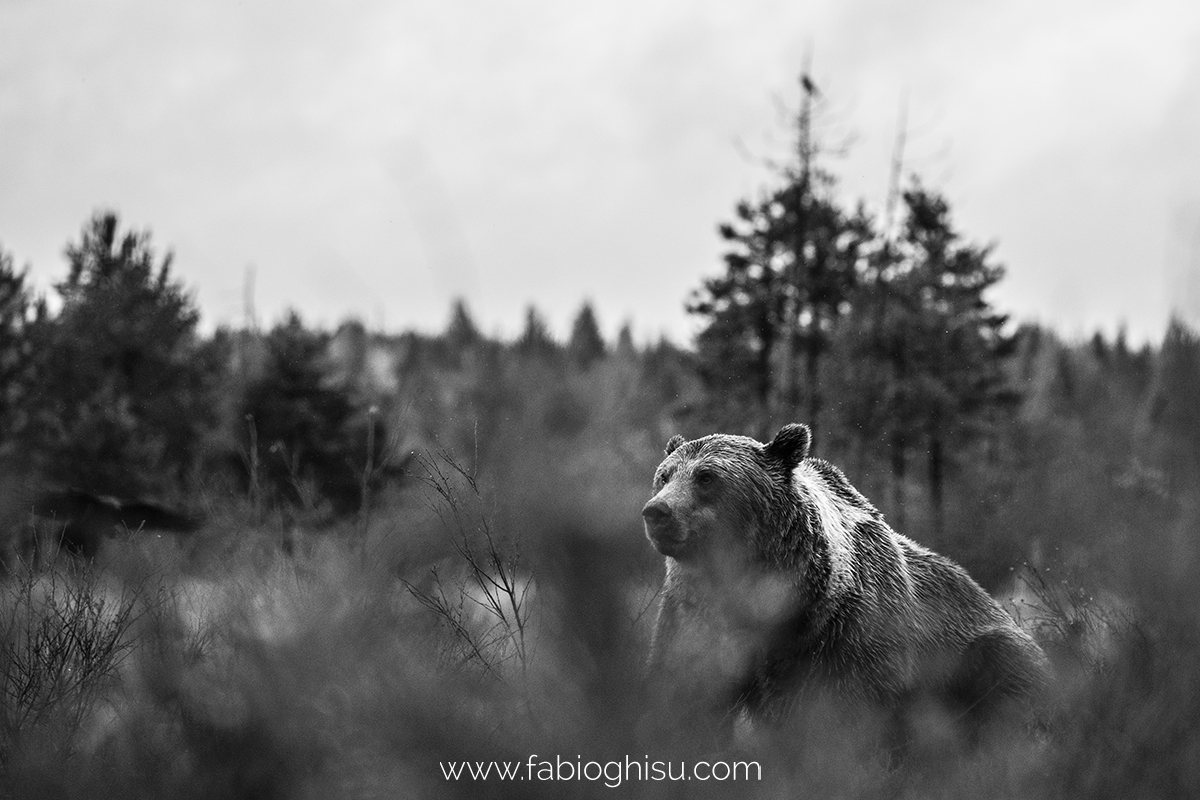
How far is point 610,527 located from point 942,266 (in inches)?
1202

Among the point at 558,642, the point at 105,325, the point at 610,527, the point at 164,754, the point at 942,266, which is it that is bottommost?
the point at 164,754

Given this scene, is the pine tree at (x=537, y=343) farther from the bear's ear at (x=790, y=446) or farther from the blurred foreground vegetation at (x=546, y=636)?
the bear's ear at (x=790, y=446)

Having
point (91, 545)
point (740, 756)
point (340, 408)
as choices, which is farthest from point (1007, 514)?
point (340, 408)

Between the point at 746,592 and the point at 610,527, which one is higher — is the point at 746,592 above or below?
below

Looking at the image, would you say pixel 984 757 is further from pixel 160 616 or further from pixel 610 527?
pixel 160 616

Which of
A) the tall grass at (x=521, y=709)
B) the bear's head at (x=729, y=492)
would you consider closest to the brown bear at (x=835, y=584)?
the bear's head at (x=729, y=492)

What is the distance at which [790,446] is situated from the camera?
4.45 m

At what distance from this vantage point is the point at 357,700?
1.58m

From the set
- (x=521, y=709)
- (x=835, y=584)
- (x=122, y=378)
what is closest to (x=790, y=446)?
(x=835, y=584)

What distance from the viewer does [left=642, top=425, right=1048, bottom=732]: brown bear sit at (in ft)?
12.4

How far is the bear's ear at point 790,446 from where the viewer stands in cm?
443

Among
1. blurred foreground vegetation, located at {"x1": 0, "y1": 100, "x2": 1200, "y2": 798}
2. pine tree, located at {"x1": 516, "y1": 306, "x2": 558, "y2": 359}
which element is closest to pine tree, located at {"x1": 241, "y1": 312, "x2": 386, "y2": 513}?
blurred foreground vegetation, located at {"x1": 0, "y1": 100, "x2": 1200, "y2": 798}

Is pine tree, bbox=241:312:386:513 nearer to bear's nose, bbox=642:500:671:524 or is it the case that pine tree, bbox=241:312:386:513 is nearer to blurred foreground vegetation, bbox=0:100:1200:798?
blurred foreground vegetation, bbox=0:100:1200:798

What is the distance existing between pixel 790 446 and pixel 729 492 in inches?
16.4
